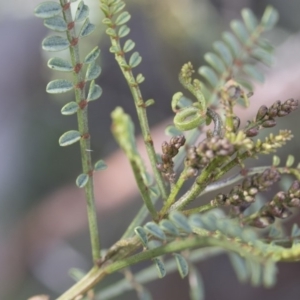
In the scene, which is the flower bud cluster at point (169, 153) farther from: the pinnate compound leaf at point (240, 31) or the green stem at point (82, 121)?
the pinnate compound leaf at point (240, 31)

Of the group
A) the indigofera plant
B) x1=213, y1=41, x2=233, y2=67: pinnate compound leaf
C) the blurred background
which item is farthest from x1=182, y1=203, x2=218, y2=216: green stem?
the blurred background

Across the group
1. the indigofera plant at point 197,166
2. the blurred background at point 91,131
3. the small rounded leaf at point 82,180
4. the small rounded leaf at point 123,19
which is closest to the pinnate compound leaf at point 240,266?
the indigofera plant at point 197,166

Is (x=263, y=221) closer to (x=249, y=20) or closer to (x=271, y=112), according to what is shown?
(x=271, y=112)

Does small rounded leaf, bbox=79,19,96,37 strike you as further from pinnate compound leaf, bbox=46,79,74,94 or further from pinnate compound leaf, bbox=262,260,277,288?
pinnate compound leaf, bbox=262,260,277,288

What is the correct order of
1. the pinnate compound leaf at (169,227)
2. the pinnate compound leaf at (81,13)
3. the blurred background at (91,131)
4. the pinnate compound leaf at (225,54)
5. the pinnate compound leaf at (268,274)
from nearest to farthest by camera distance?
the pinnate compound leaf at (268,274) → the pinnate compound leaf at (169,227) → the pinnate compound leaf at (81,13) → the pinnate compound leaf at (225,54) → the blurred background at (91,131)

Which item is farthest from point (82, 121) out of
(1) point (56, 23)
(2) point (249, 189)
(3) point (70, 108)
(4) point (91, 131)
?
(4) point (91, 131)

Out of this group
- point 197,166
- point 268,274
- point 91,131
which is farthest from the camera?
point 91,131
